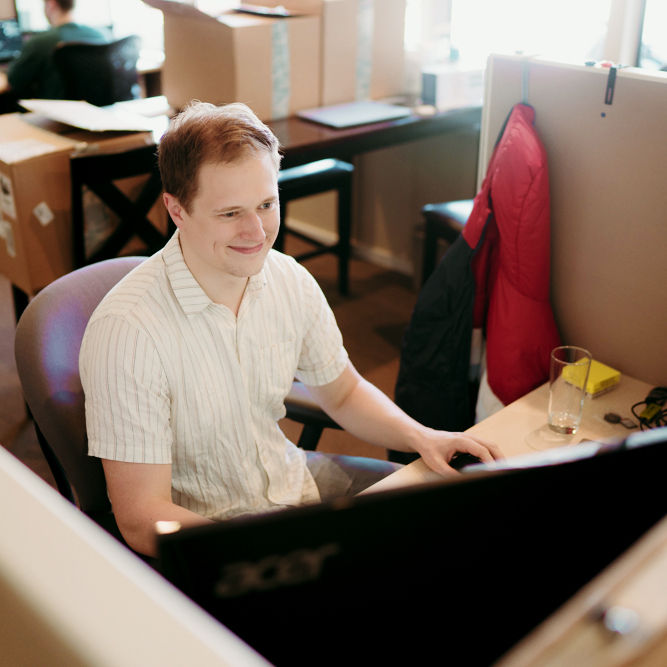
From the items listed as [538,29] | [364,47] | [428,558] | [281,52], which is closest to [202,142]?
[428,558]

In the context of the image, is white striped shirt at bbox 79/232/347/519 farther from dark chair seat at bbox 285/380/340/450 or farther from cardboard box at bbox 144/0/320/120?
cardboard box at bbox 144/0/320/120

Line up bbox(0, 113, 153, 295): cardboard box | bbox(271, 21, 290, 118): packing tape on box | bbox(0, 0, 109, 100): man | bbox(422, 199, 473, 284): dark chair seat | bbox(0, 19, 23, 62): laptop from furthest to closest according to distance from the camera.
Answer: bbox(0, 19, 23, 62): laptop
bbox(0, 0, 109, 100): man
bbox(271, 21, 290, 118): packing tape on box
bbox(422, 199, 473, 284): dark chair seat
bbox(0, 113, 153, 295): cardboard box

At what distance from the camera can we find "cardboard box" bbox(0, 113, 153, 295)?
7.78 feet

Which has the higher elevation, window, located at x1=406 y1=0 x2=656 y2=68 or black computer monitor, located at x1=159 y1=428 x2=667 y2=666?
window, located at x1=406 y1=0 x2=656 y2=68

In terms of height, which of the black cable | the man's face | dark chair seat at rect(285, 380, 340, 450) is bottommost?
dark chair seat at rect(285, 380, 340, 450)

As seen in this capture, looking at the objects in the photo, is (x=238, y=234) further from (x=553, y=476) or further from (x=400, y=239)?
(x=400, y=239)

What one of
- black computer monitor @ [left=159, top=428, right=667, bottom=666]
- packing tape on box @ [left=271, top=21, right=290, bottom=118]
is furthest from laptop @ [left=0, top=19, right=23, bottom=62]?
black computer monitor @ [left=159, top=428, right=667, bottom=666]

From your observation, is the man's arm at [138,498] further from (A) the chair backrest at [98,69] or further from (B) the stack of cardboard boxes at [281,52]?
(A) the chair backrest at [98,69]

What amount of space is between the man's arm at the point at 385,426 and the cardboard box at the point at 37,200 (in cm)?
132

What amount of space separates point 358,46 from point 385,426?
2.21 metres

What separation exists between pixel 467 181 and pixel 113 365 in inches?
106

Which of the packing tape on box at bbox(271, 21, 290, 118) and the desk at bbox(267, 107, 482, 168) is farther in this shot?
the packing tape on box at bbox(271, 21, 290, 118)

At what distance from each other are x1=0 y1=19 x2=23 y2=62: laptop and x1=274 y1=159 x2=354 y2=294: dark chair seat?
2.20m

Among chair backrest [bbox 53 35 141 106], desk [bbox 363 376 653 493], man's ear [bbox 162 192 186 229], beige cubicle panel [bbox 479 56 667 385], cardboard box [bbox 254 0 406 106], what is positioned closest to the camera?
A: man's ear [bbox 162 192 186 229]
